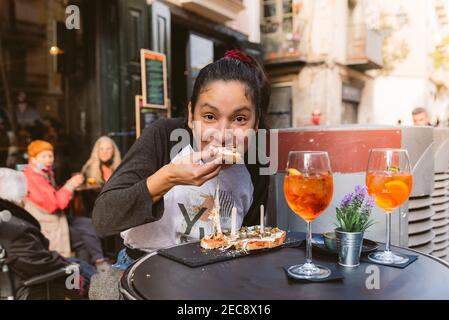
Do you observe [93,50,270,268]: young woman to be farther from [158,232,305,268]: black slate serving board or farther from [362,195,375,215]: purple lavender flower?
[362,195,375,215]: purple lavender flower

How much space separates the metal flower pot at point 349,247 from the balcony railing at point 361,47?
40.8ft

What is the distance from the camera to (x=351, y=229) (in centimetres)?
127

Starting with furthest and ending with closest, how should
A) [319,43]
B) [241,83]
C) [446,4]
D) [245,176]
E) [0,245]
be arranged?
1. [319,43]
2. [446,4]
3. [0,245]
4. [245,176]
5. [241,83]

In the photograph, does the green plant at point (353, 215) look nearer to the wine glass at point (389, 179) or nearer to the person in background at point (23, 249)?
the wine glass at point (389, 179)

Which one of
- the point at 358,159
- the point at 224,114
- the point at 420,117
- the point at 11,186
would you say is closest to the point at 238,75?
the point at 224,114

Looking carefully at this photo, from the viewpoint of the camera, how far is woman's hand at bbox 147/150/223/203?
1408 mm

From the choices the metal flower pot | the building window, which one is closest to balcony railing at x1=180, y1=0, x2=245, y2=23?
the building window

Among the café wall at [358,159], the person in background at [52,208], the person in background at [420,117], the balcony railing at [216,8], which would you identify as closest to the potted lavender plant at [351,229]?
the café wall at [358,159]

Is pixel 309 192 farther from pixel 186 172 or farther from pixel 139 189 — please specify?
pixel 139 189

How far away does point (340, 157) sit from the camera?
206 centimetres
